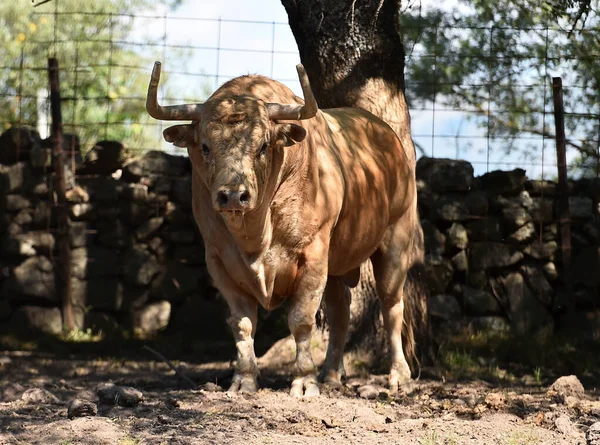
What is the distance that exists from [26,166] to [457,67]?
5.49 m

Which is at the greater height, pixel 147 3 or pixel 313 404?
pixel 147 3

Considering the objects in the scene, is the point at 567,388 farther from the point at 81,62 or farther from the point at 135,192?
the point at 81,62

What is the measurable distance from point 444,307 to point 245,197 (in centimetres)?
490

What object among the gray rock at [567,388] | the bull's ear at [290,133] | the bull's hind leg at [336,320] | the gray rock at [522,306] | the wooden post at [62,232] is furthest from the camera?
the gray rock at [522,306]

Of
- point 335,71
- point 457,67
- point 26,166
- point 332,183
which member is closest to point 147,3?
point 457,67

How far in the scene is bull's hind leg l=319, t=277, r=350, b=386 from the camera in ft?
23.4

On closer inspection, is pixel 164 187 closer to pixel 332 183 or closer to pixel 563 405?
pixel 332 183

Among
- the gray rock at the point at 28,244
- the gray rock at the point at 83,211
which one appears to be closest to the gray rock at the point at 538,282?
the gray rock at the point at 83,211

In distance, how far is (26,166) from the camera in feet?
33.0

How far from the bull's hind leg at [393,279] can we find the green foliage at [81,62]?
401 inches

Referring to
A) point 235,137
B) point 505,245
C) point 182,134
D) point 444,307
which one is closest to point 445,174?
point 505,245

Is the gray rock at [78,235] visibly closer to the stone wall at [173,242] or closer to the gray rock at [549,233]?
the stone wall at [173,242]

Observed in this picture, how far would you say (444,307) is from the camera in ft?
32.3

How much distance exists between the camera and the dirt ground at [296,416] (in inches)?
188
